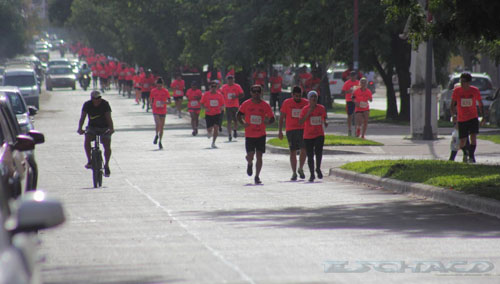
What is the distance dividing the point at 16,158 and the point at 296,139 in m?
10.8

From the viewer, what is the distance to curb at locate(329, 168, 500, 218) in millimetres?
14019

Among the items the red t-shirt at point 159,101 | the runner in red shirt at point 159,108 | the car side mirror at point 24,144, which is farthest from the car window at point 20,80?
the car side mirror at point 24,144

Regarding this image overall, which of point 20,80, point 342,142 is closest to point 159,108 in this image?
point 342,142

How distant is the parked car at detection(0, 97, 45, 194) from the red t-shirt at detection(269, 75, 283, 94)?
95.0 ft

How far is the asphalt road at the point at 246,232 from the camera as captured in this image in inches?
372

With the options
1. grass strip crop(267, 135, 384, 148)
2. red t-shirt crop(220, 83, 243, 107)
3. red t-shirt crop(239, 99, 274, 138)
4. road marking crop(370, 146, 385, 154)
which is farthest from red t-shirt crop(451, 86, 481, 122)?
red t-shirt crop(220, 83, 243, 107)

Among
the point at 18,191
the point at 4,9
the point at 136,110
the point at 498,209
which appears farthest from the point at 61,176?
the point at 4,9

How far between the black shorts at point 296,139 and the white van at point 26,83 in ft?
100

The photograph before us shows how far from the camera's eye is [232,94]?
32562mm

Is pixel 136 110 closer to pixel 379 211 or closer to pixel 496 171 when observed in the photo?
pixel 496 171

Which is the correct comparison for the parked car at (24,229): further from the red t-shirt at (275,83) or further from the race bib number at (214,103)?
the red t-shirt at (275,83)

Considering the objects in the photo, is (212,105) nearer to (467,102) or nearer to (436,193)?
(467,102)

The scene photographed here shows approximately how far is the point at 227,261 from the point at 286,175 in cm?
1108

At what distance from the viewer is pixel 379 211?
47.4ft
